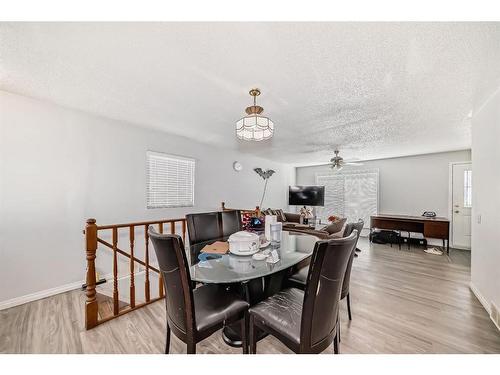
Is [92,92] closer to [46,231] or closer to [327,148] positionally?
[46,231]

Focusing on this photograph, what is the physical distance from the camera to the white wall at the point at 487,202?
2.13 metres

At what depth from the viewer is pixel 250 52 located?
62.4 inches

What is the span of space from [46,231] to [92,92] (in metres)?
1.76

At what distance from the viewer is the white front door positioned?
482cm

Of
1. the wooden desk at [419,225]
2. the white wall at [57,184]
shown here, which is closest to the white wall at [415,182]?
the wooden desk at [419,225]

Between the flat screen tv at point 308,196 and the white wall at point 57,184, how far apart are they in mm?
4225

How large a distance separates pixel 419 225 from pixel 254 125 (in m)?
5.16

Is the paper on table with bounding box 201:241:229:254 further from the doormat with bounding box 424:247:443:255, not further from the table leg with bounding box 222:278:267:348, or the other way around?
the doormat with bounding box 424:247:443:255

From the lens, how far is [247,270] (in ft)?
4.87

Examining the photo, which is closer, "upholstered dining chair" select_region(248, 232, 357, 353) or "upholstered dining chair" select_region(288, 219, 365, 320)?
"upholstered dining chair" select_region(248, 232, 357, 353)

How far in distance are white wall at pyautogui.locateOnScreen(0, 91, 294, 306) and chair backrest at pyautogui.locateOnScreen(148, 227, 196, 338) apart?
2.20 m

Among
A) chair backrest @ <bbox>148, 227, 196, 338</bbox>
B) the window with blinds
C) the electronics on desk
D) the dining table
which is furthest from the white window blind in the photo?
chair backrest @ <bbox>148, 227, 196, 338</bbox>

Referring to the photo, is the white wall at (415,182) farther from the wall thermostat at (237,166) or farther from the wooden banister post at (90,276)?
the wooden banister post at (90,276)
